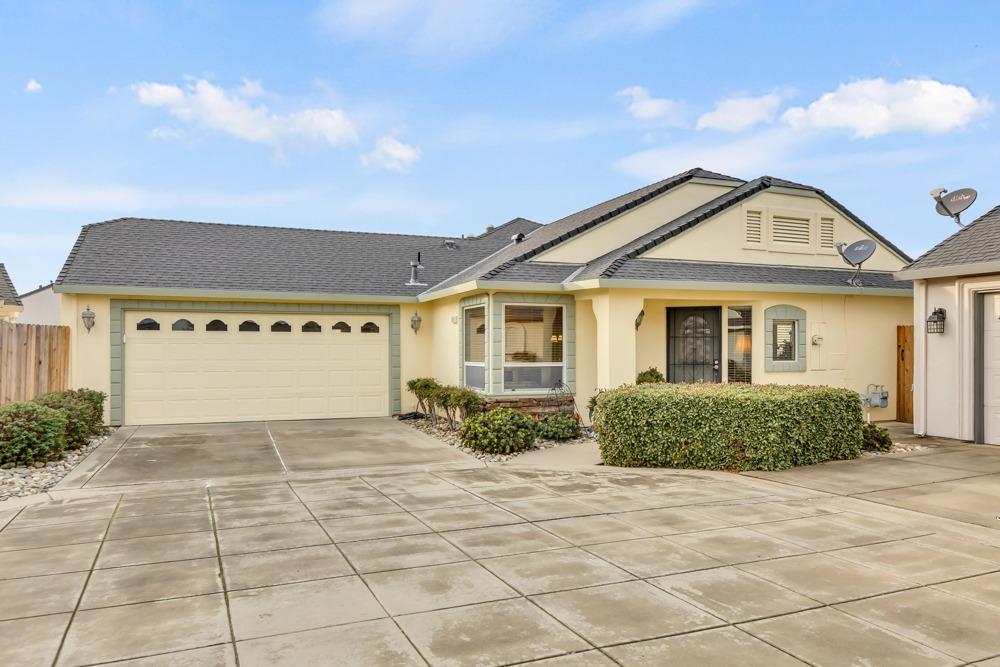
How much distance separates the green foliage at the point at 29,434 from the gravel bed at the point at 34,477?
0.16 metres

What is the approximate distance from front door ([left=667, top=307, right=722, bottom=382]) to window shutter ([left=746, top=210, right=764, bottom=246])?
1552 millimetres

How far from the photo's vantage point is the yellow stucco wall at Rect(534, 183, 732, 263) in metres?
13.3

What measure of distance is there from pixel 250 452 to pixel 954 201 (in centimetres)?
1325

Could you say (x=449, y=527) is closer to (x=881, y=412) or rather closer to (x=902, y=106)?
(x=881, y=412)

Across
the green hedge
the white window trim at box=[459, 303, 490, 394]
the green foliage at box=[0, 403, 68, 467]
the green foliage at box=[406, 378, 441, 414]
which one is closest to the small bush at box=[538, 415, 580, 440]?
the white window trim at box=[459, 303, 490, 394]

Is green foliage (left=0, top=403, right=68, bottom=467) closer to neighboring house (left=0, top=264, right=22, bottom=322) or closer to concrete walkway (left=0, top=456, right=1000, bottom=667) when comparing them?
concrete walkway (left=0, top=456, right=1000, bottom=667)

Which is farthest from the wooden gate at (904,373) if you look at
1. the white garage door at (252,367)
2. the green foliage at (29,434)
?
the green foliage at (29,434)

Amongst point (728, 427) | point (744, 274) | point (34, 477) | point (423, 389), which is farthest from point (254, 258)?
point (728, 427)

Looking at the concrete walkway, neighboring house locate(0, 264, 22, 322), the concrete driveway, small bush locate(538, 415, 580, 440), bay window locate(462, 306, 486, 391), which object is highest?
neighboring house locate(0, 264, 22, 322)

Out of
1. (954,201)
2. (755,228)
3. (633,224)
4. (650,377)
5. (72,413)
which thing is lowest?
(72,413)

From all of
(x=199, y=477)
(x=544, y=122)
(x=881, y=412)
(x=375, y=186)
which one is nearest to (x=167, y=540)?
(x=199, y=477)

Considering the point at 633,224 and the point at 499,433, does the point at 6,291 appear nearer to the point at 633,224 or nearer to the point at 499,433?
the point at 499,433

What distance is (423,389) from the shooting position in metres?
14.4

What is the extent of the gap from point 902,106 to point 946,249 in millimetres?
8103
